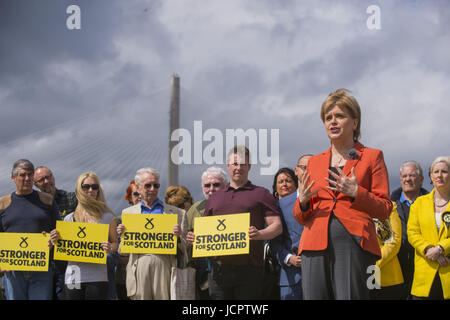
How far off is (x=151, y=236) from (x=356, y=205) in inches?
89.2

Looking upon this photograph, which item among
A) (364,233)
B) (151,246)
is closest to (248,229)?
(151,246)

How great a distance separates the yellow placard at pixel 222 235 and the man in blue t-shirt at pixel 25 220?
1.68 m

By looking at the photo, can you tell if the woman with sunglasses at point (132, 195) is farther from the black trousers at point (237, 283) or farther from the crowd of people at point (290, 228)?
the black trousers at point (237, 283)

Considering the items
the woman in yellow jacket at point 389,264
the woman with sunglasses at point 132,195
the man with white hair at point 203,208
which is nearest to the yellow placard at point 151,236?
the man with white hair at point 203,208

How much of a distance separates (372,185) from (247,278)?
159 centimetres

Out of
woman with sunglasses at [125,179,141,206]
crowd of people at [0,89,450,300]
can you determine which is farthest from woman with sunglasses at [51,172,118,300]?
woman with sunglasses at [125,179,141,206]

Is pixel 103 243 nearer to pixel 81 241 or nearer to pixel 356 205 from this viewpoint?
pixel 81 241

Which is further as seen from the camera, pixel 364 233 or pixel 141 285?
pixel 141 285

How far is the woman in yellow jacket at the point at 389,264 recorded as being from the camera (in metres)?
4.96

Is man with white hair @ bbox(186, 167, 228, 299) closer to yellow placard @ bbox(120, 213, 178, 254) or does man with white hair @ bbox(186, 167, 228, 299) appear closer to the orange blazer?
yellow placard @ bbox(120, 213, 178, 254)

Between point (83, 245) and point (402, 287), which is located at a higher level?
point (83, 245)

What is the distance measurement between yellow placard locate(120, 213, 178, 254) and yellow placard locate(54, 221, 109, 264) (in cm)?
29

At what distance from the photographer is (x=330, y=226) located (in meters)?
3.35

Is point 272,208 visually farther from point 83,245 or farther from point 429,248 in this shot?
point 83,245
